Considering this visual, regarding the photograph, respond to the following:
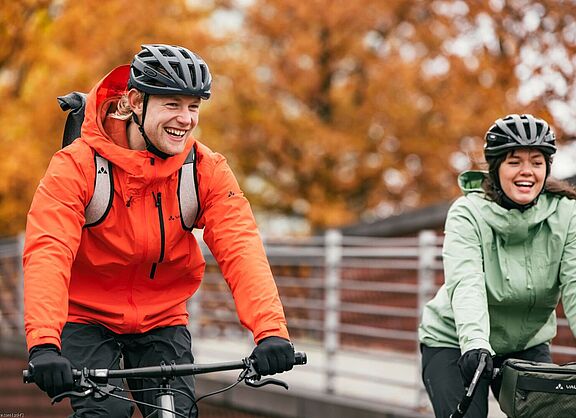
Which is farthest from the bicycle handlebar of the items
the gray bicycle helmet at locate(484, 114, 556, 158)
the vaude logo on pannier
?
the gray bicycle helmet at locate(484, 114, 556, 158)

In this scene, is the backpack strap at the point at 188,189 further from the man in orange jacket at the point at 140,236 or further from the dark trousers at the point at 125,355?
the dark trousers at the point at 125,355

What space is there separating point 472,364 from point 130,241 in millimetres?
1365

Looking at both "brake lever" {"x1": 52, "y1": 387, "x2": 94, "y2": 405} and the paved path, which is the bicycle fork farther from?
the paved path

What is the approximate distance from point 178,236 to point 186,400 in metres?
0.63

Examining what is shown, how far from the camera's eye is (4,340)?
15.8 m

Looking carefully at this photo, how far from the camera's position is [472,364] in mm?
4598

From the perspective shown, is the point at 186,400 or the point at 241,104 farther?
the point at 241,104

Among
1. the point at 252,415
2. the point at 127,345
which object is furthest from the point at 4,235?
the point at 127,345

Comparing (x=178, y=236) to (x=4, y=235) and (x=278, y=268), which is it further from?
(x=4, y=235)

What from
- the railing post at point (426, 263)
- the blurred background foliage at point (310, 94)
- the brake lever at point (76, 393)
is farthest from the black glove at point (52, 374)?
the blurred background foliage at point (310, 94)

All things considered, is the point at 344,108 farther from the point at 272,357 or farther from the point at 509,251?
the point at 272,357

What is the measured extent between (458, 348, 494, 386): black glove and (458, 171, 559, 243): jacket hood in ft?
2.22

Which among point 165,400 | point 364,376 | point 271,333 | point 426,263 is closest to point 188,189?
point 271,333

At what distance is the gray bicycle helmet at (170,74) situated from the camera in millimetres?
4445
